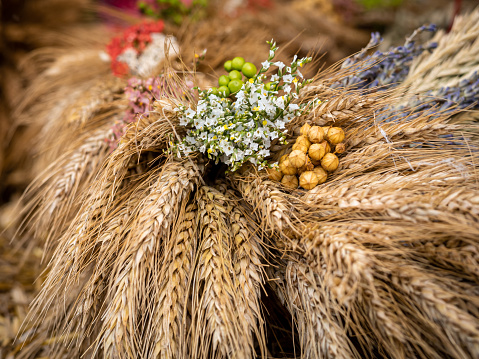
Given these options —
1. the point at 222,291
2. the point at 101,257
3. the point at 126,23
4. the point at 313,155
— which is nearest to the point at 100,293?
the point at 101,257

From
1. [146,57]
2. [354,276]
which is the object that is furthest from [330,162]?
[146,57]

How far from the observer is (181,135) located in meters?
0.89

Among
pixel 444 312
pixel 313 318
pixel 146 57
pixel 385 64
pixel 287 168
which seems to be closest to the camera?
pixel 444 312

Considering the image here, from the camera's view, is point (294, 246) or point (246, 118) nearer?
point (294, 246)

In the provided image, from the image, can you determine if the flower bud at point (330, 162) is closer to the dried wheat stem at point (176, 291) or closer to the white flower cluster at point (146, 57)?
the dried wheat stem at point (176, 291)

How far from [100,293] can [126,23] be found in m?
1.46

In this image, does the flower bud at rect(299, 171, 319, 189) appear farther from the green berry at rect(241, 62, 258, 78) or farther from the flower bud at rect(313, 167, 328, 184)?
the green berry at rect(241, 62, 258, 78)

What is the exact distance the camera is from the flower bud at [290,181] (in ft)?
2.70

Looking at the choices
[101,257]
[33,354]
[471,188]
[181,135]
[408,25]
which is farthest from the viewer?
[408,25]

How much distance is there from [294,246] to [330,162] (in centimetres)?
23

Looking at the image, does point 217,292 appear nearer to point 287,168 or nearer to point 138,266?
point 138,266

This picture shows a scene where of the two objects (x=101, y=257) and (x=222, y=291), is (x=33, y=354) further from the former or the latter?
(x=222, y=291)

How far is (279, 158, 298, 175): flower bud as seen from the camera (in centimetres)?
79

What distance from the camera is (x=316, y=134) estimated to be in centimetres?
77
